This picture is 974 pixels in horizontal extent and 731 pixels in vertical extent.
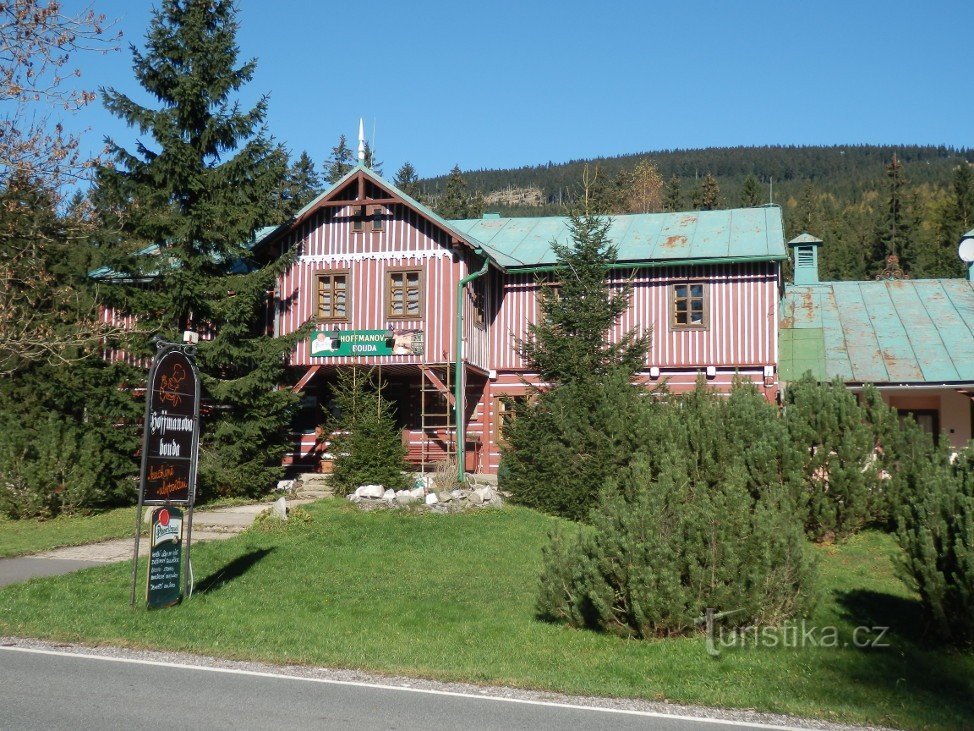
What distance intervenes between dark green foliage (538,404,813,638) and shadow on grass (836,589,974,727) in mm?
1080

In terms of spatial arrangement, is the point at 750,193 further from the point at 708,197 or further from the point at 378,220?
the point at 378,220

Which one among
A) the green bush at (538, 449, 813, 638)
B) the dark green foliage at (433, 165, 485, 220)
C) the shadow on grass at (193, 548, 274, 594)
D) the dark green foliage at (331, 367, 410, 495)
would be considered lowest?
the shadow on grass at (193, 548, 274, 594)

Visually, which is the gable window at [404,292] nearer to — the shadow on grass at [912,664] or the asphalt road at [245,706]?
the shadow on grass at [912,664]

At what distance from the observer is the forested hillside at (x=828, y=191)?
7106 cm

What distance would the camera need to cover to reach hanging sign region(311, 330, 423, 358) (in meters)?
23.8

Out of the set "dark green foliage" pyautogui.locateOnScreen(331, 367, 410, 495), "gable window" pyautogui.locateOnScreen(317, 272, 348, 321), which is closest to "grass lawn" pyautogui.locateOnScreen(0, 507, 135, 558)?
"dark green foliage" pyautogui.locateOnScreen(331, 367, 410, 495)

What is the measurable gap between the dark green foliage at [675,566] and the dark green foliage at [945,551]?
119cm

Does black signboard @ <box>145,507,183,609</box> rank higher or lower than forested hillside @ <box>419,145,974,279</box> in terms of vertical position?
lower

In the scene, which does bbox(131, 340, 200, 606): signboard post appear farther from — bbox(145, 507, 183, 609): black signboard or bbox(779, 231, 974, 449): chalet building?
bbox(779, 231, 974, 449): chalet building

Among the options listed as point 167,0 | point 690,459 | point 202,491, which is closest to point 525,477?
point 690,459

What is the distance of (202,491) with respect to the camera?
22109 millimetres

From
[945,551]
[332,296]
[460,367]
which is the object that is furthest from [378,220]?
[945,551]

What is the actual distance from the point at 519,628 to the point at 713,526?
261 cm

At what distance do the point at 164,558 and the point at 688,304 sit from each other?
17265 millimetres
